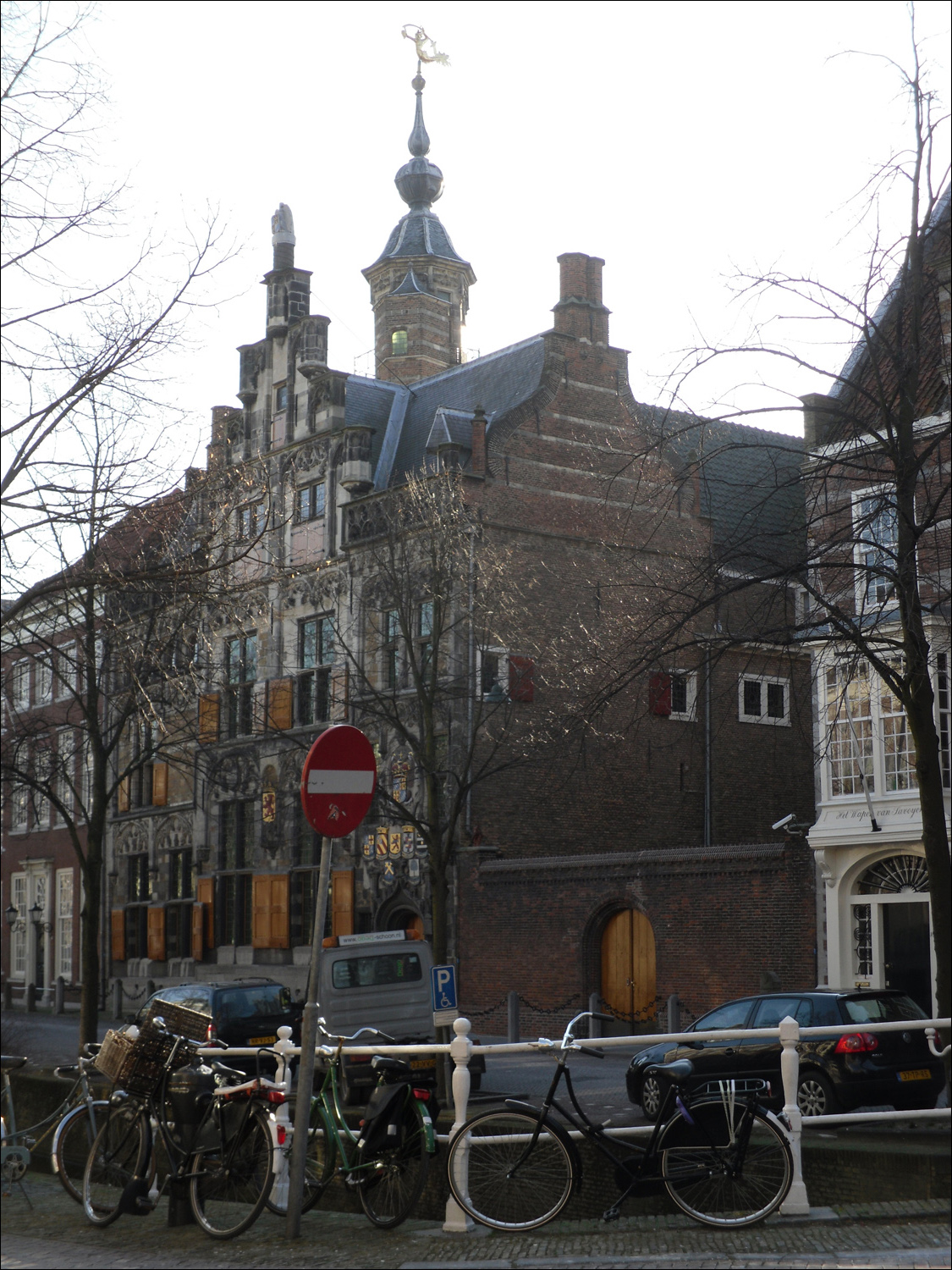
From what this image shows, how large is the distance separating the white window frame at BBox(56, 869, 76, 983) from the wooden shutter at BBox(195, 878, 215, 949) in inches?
334

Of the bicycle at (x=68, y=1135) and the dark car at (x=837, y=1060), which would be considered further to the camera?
the dark car at (x=837, y=1060)

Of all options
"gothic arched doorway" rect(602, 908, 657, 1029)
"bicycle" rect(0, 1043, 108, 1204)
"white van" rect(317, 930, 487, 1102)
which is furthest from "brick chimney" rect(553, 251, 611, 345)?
"bicycle" rect(0, 1043, 108, 1204)

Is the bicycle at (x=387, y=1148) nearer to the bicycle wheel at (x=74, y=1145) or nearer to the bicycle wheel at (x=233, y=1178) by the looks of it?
the bicycle wheel at (x=233, y=1178)

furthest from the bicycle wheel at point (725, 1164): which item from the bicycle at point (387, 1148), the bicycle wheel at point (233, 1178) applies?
the bicycle wheel at point (233, 1178)

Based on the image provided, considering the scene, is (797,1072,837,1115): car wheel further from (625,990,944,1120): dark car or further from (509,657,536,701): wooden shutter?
(509,657,536,701): wooden shutter

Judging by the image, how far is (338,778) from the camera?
27.4 feet

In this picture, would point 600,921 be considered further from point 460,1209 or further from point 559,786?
point 460,1209

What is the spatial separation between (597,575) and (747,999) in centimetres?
1858

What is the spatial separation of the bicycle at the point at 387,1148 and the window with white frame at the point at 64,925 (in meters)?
38.3

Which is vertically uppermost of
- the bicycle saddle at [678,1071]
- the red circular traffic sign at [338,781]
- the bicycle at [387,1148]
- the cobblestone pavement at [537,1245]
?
the red circular traffic sign at [338,781]

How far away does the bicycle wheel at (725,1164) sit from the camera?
7551mm

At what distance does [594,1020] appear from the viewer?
26047 millimetres

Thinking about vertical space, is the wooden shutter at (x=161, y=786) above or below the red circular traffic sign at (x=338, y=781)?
above

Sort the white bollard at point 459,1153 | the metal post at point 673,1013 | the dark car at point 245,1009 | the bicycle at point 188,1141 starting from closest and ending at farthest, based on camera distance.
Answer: the white bollard at point 459,1153 → the bicycle at point 188,1141 → the dark car at point 245,1009 → the metal post at point 673,1013
